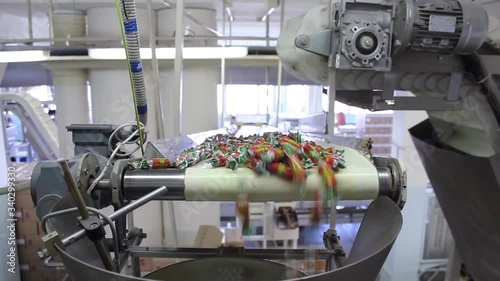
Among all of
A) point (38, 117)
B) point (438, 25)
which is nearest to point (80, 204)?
point (438, 25)

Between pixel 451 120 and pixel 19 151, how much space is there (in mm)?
4258

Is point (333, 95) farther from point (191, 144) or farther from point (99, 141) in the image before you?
point (99, 141)

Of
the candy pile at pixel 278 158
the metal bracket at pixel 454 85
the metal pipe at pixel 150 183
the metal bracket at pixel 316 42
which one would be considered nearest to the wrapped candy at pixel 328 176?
the candy pile at pixel 278 158

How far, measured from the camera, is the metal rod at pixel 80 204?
410 mm

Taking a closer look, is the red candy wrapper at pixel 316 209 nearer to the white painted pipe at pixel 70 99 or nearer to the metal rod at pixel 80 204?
the metal rod at pixel 80 204

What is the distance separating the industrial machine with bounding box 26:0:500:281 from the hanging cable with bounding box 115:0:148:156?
71mm

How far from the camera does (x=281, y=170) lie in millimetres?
537

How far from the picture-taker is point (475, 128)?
1.17 meters

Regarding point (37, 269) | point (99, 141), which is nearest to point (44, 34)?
point (37, 269)

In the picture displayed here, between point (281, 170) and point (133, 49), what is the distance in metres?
0.41

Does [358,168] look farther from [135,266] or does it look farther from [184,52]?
[184,52]

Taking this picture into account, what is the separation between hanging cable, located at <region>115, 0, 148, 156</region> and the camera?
634mm

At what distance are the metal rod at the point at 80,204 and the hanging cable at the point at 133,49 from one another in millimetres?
243

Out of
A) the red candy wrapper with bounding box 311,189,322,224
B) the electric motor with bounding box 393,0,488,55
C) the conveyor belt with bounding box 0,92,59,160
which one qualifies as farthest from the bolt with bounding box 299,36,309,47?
the conveyor belt with bounding box 0,92,59,160
